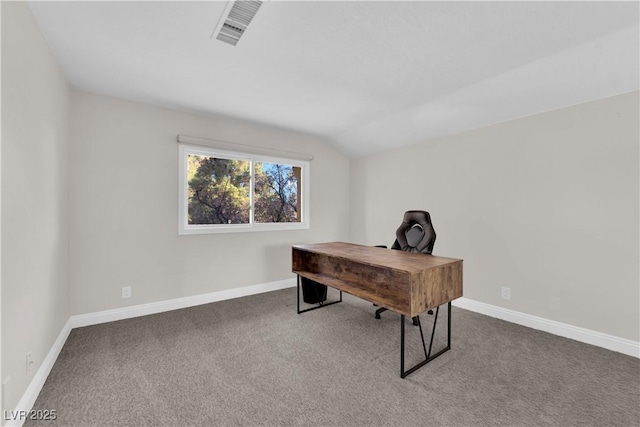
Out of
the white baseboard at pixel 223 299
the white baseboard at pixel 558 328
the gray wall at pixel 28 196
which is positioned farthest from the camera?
the white baseboard at pixel 558 328

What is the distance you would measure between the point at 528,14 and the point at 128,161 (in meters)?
3.60

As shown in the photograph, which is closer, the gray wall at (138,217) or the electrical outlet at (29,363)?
the electrical outlet at (29,363)

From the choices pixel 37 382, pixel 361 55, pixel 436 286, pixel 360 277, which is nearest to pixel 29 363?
pixel 37 382

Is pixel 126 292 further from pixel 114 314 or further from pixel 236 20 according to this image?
pixel 236 20

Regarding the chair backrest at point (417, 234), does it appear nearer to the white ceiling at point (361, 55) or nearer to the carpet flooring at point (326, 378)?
the carpet flooring at point (326, 378)

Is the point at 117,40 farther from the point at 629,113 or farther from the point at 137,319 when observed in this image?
the point at 629,113

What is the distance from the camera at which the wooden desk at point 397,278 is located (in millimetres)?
1852

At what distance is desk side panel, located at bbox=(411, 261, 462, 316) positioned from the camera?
1829 mm

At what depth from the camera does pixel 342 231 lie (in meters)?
4.75

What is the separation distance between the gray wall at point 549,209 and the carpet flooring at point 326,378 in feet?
1.31

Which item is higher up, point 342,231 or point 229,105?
point 229,105

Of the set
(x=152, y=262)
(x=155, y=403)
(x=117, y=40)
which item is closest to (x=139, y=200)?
(x=152, y=262)

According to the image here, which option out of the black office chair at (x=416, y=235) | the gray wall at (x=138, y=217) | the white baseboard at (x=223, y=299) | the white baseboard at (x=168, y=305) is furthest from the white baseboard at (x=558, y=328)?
the gray wall at (x=138, y=217)

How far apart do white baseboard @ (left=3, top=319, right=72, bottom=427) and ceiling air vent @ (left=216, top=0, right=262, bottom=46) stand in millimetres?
2376
